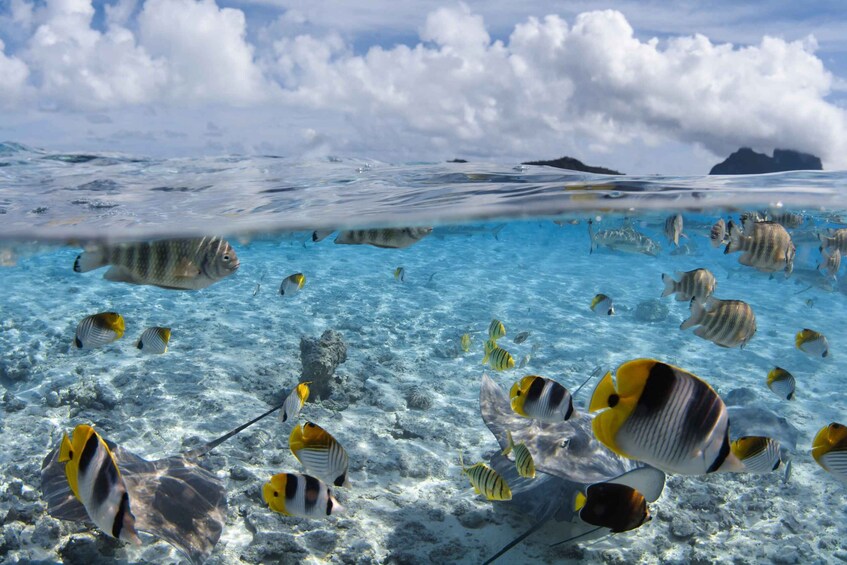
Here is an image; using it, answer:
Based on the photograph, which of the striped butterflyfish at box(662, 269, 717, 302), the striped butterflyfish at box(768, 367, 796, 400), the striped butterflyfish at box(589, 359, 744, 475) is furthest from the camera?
the striped butterflyfish at box(768, 367, 796, 400)

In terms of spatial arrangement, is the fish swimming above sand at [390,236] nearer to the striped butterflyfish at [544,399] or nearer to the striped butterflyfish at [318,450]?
the striped butterflyfish at [544,399]

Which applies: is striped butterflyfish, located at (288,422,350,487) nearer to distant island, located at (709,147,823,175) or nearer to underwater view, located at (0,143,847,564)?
underwater view, located at (0,143,847,564)

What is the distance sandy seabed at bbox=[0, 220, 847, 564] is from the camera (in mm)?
6641

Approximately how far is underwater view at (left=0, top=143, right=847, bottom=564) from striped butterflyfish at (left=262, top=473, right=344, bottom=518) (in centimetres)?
2

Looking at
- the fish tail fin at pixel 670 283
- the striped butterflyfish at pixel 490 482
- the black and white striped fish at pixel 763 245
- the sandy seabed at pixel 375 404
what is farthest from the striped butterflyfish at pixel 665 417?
the black and white striped fish at pixel 763 245

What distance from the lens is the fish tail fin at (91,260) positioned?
485 centimetres

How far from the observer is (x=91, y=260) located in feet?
16.5

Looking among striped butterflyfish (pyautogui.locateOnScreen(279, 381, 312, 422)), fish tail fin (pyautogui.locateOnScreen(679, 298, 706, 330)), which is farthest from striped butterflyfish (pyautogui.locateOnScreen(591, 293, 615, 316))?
striped butterflyfish (pyautogui.locateOnScreen(279, 381, 312, 422))

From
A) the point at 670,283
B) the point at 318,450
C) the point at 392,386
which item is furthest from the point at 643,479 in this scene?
the point at 392,386

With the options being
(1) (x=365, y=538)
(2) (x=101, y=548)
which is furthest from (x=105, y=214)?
(1) (x=365, y=538)

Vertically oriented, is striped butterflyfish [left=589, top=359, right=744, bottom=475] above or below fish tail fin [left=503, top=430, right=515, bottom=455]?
above

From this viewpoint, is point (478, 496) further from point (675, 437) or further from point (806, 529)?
point (675, 437)

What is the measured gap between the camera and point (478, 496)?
7746mm

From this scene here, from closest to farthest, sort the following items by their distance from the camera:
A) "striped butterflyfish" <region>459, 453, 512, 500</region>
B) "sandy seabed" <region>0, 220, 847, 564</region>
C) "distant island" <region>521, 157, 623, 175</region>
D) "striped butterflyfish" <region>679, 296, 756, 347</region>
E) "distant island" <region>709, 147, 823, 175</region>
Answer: "striped butterflyfish" <region>459, 453, 512, 500</region>, "striped butterflyfish" <region>679, 296, 756, 347</region>, "sandy seabed" <region>0, 220, 847, 564</region>, "distant island" <region>521, 157, 623, 175</region>, "distant island" <region>709, 147, 823, 175</region>
